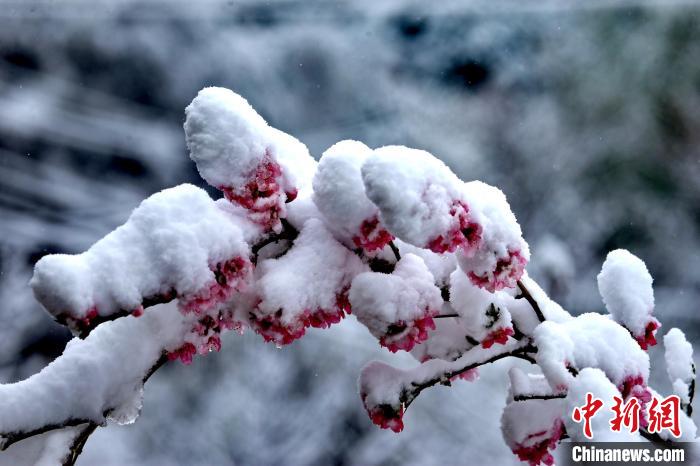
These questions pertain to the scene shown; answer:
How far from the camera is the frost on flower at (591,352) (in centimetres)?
64

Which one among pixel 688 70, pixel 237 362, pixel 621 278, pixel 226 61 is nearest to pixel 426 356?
pixel 621 278

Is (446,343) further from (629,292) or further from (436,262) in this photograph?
(629,292)

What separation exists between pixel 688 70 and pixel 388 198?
3.33 meters

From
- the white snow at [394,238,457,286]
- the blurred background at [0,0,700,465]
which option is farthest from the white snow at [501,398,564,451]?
the blurred background at [0,0,700,465]

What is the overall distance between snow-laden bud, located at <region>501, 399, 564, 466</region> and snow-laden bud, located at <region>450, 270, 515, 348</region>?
14cm

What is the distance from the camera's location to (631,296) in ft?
2.40

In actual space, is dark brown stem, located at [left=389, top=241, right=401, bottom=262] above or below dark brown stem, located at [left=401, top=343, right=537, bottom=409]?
above

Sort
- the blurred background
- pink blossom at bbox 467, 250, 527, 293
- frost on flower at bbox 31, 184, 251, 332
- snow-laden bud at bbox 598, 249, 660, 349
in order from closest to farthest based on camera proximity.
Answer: frost on flower at bbox 31, 184, 251, 332 → pink blossom at bbox 467, 250, 527, 293 → snow-laden bud at bbox 598, 249, 660, 349 → the blurred background

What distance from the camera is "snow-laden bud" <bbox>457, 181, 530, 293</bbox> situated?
62 centimetres

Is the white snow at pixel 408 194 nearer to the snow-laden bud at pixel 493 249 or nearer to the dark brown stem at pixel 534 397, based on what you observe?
the snow-laden bud at pixel 493 249

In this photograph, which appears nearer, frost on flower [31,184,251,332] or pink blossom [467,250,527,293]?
frost on flower [31,184,251,332]

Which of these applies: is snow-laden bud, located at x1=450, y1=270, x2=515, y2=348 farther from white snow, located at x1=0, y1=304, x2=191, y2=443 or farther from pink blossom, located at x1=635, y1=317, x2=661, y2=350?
white snow, located at x1=0, y1=304, x2=191, y2=443

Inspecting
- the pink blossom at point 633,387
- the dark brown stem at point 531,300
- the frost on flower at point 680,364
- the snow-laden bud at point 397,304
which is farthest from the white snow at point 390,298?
the frost on flower at point 680,364

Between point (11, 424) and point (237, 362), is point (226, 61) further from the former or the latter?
point (11, 424)
